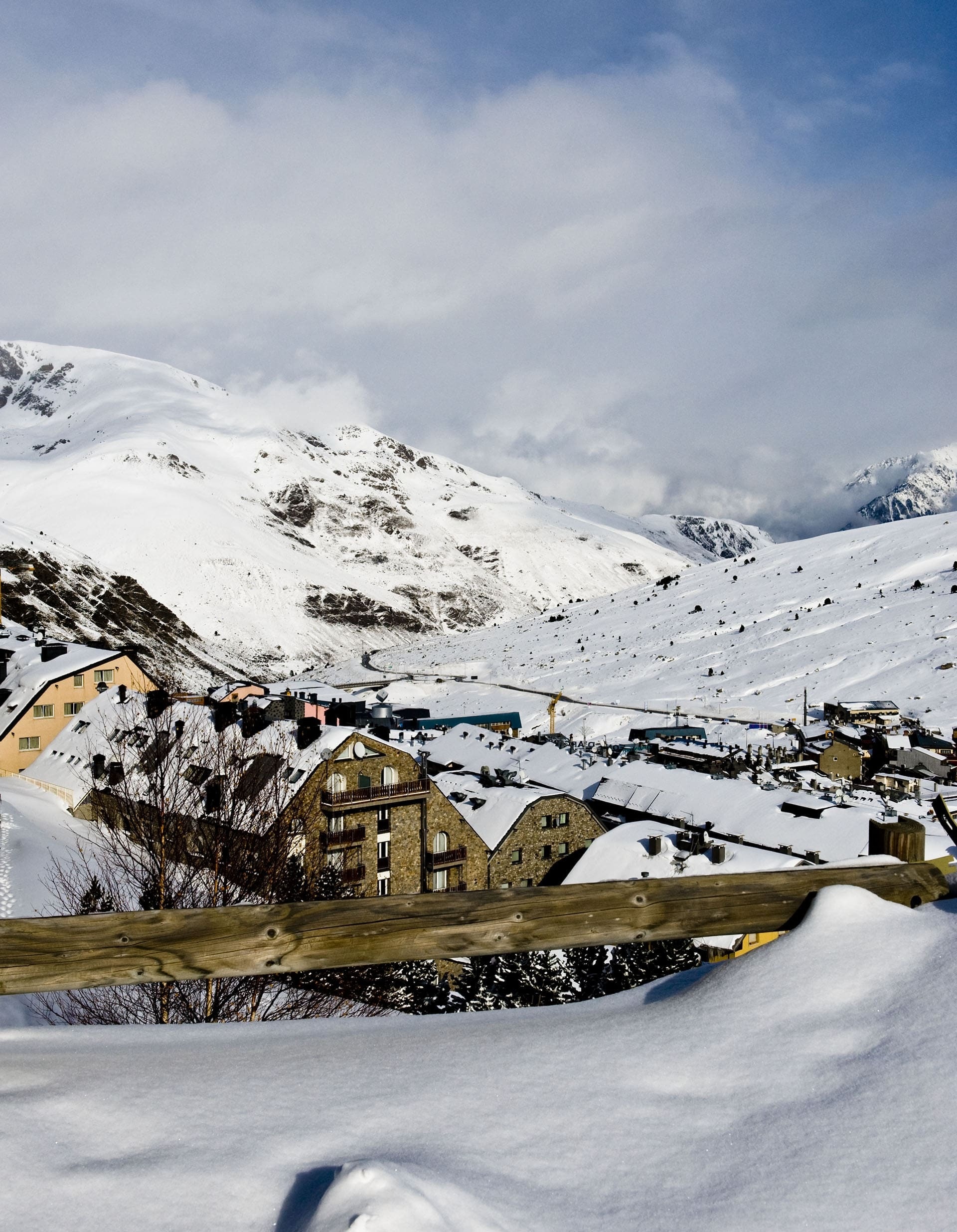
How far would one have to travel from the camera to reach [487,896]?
562cm

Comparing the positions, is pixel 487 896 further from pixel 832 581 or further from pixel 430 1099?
pixel 832 581

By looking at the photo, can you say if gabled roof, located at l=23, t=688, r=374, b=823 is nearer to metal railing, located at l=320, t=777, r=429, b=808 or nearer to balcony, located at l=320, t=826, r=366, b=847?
metal railing, located at l=320, t=777, r=429, b=808

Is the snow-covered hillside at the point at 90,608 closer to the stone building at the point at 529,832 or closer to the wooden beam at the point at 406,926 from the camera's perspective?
the stone building at the point at 529,832

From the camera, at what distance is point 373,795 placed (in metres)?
33.0

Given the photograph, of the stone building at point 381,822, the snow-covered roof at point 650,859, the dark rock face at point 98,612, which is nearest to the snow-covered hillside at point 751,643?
the snow-covered roof at point 650,859

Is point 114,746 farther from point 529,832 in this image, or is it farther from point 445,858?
point 529,832

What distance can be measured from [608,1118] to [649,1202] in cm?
58

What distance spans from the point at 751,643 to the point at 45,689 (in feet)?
232

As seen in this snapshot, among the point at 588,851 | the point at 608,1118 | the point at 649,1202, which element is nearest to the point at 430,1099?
the point at 608,1118

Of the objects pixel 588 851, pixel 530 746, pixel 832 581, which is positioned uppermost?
pixel 832 581

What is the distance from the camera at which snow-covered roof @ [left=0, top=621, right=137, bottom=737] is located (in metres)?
49.1

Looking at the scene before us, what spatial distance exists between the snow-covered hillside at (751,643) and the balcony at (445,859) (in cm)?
4050

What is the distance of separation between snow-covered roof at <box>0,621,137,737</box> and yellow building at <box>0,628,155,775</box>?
40mm

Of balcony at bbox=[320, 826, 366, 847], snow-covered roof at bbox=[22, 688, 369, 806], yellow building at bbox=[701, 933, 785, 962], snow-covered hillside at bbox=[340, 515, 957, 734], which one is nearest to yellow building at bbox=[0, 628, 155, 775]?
snow-covered roof at bbox=[22, 688, 369, 806]
